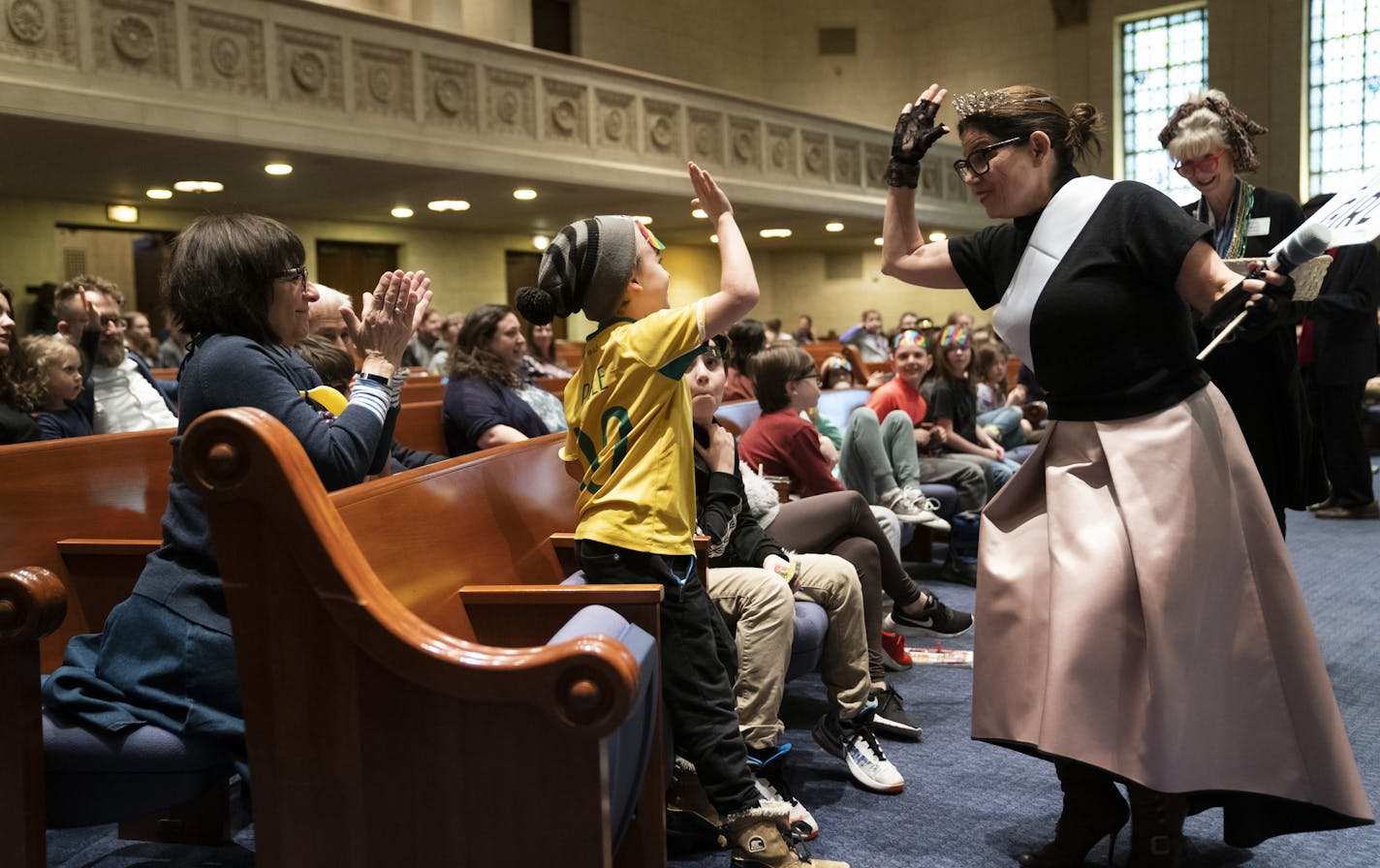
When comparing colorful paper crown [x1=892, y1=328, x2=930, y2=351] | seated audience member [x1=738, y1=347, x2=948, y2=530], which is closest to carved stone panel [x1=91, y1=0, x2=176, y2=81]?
colorful paper crown [x1=892, y1=328, x2=930, y2=351]

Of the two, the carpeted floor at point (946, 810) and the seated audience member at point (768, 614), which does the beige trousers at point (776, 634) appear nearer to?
the seated audience member at point (768, 614)

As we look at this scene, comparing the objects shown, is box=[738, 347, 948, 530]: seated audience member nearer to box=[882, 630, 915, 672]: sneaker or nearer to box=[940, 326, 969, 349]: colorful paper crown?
box=[882, 630, 915, 672]: sneaker

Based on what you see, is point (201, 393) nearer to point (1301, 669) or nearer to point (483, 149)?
point (1301, 669)

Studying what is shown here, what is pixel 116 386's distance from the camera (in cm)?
441

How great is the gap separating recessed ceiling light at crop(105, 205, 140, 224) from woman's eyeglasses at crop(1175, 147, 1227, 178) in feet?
39.9

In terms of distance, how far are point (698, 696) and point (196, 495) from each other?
99cm

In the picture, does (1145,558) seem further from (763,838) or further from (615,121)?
(615,121)

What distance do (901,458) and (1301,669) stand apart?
9.19ft

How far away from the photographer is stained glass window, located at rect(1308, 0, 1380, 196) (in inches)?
664

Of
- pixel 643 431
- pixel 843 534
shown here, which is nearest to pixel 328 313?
pixel 643 431

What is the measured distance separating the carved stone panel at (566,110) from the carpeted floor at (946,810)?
974cm

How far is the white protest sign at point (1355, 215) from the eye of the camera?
1.78m

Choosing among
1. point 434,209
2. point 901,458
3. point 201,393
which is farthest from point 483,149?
point 201,393

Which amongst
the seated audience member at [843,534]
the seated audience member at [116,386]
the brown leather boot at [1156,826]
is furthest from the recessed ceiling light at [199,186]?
the brown leather boot at [1156,826]
